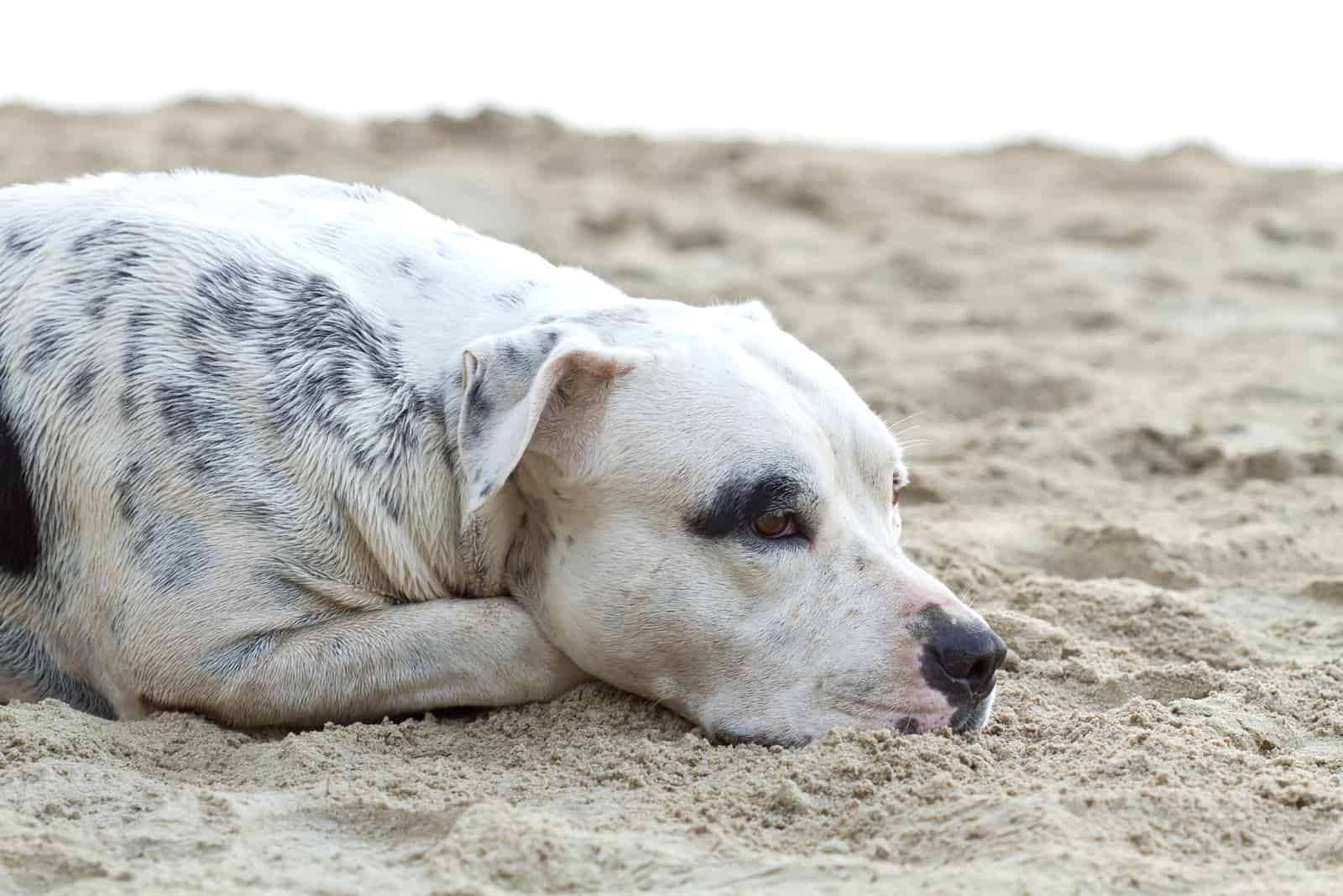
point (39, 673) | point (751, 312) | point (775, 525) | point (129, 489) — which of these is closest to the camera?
point (775, 525)

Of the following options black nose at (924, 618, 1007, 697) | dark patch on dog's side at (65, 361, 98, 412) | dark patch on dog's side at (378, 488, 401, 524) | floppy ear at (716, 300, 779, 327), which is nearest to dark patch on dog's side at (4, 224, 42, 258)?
dark patch on dog's side at (65, 361, 98, 412)

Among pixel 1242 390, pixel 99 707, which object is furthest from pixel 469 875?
pixel 1242 390

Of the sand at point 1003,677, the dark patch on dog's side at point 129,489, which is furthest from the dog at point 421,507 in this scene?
the sand at point 1003,677

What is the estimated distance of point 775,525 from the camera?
3469mm

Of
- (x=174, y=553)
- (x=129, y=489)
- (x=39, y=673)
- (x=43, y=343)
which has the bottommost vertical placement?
(x=39, y=673)

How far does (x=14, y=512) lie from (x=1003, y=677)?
7.62 ft

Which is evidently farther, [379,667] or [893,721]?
[379,667]

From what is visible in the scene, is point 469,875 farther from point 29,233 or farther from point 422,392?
point 29,233

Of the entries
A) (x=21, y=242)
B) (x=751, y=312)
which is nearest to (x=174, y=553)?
(x=21, y=242)

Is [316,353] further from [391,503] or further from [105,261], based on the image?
[105,261]

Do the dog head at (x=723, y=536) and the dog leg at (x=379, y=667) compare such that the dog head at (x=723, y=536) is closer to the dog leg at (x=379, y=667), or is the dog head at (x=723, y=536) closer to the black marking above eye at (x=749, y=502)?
the black marking above eye at (x=749, y=502)

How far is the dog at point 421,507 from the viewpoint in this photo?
3.45 m

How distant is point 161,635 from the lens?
3.55 metres

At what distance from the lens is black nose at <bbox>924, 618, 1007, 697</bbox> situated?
3.34 meters
